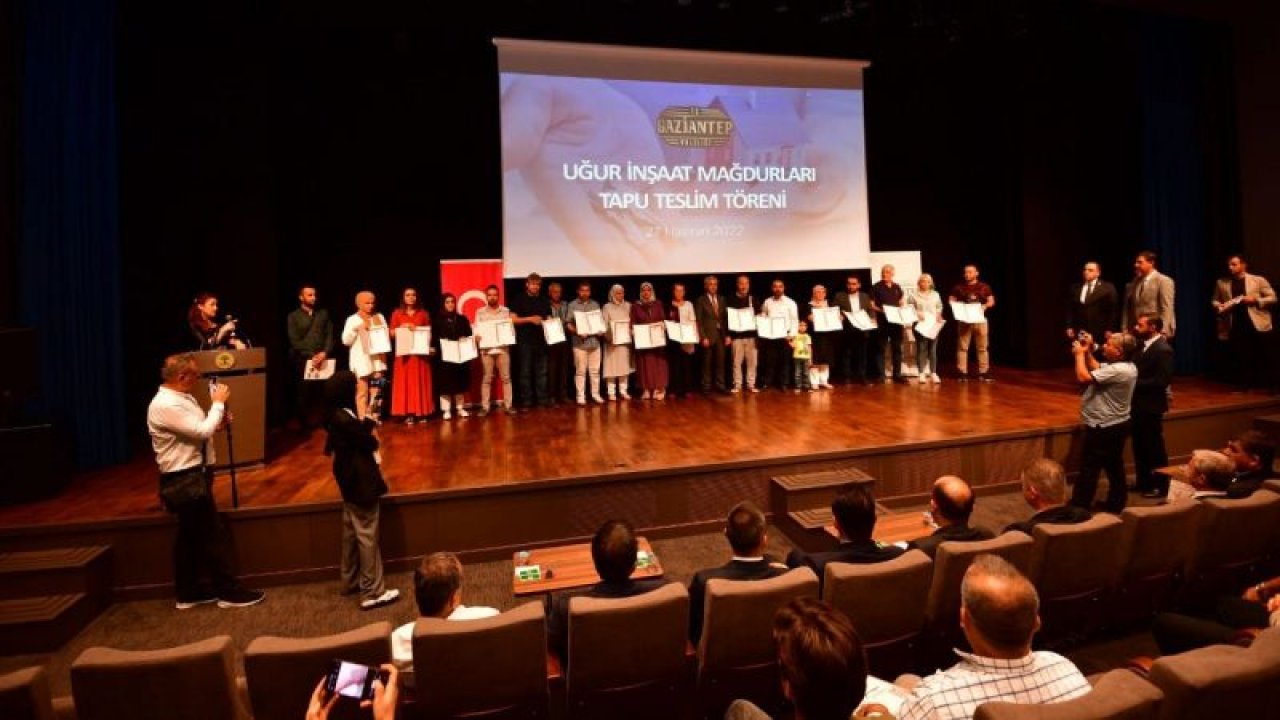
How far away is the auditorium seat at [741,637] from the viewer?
2498 millimetres

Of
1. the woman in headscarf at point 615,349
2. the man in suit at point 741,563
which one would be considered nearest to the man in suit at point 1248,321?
the woman in headscarf at point 615,349

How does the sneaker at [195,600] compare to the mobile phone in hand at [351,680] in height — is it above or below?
below

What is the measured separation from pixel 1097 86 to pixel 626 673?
1159 cm

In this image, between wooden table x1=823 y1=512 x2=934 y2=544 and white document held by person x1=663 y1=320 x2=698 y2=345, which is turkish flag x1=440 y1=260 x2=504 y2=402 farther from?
wooden table x1=823 y1=512 x2=934 y2=544

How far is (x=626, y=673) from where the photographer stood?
2488 millimetres

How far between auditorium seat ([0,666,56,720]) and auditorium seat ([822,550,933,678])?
248cm

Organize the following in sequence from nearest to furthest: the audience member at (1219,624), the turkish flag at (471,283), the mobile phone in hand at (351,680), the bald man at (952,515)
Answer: the mobile phone in hand at (351,680) → the audience member at (1219,624) → the bald man at (952,515) → the turkish flag at (471,283)

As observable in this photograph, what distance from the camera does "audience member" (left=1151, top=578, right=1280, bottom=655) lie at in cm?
257

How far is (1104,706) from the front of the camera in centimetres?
158

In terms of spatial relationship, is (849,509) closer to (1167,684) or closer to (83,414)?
(1167,684)

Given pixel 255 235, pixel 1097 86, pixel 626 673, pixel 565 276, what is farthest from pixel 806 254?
pixel 626 673

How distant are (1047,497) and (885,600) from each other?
1331 mm

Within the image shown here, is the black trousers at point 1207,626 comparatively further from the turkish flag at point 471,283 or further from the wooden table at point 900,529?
the turkish flag at point 471,283

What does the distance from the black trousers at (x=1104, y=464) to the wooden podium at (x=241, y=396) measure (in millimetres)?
6412
